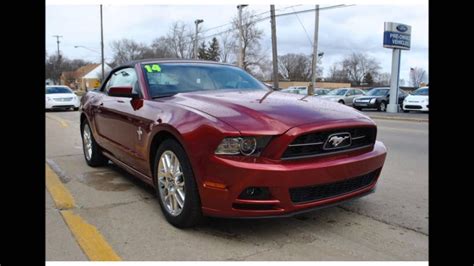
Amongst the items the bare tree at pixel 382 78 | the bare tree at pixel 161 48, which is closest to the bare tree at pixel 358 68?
the bare tree at pixel 382 78

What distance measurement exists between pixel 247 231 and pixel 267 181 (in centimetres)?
68

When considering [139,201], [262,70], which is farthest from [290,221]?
[262,70]

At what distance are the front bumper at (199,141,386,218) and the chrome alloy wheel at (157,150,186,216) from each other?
1.05 feet

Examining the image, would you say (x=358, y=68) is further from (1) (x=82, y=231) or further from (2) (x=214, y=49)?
(1) (x=82, y=231)

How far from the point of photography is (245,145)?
3100 mm

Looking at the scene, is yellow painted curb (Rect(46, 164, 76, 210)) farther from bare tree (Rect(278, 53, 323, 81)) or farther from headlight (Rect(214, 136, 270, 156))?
bare tree (Rect(278, 53, 323, 81))

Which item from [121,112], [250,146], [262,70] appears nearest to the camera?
[250,146]

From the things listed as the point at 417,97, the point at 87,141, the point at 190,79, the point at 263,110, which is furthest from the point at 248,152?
the point at 417,97

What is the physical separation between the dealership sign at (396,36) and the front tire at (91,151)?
19.2m

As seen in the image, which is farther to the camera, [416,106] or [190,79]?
[416,106]

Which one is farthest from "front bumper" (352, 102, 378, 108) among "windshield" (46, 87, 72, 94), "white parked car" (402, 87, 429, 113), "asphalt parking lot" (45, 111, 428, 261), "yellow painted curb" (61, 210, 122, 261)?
"yellow painted curb" (61, 210, 122, 261)

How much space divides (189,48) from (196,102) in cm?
5522
